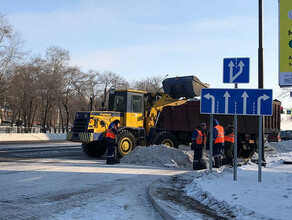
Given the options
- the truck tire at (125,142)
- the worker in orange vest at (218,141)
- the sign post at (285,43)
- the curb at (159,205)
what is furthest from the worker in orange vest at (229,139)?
the curb at (159,205)

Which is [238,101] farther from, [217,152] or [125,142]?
[125,142]

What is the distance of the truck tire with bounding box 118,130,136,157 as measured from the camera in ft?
47.3

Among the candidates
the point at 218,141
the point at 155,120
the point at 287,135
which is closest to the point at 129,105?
the point at 155,120

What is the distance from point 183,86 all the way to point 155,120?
224cm

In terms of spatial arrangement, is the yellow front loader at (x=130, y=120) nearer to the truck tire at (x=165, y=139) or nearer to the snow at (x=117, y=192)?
the truck tire at (x=165, y=139)

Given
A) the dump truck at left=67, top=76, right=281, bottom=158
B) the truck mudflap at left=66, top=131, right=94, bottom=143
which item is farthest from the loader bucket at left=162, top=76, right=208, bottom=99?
the truck mudflap at left=66, top=131, right=94, bottom=143

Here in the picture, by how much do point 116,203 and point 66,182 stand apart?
265cm

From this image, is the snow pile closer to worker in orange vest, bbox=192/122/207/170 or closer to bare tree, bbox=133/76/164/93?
worker in orange vest, bbox=192/122/207/170

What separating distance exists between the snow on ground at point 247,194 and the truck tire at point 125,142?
652cm

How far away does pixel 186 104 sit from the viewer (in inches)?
657

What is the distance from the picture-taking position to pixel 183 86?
16531mm

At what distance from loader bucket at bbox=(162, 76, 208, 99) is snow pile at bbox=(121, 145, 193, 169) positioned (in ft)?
13.7

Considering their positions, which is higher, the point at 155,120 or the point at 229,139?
the point at 155,120

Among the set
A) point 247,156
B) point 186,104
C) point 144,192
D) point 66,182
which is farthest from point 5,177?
point 247,156
